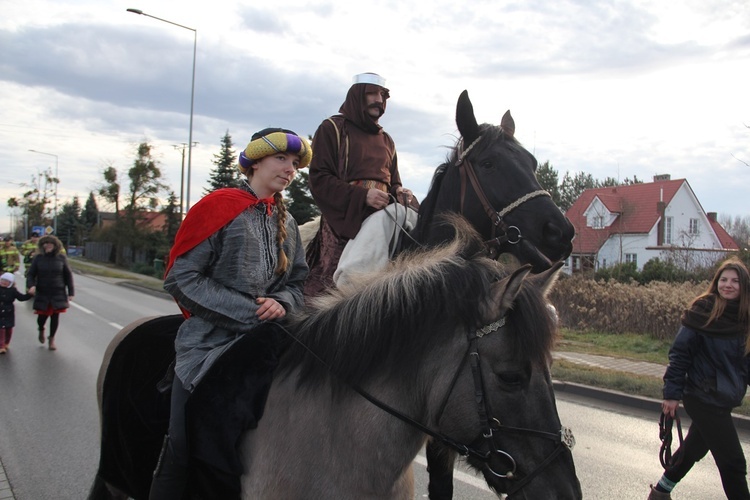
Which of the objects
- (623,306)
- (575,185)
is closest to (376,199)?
(623,306)

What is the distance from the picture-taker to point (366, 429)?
2.18 metres

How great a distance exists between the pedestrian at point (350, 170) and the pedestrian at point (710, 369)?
2.76m

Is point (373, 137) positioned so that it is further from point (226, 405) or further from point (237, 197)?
point (226, 405)

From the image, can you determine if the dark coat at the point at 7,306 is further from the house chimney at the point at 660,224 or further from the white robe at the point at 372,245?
the house chimney at the point at 660,224

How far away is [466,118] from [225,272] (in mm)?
1888

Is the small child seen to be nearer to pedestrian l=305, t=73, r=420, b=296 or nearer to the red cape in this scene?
pedestrian l=305, t=73, r=420, b=296

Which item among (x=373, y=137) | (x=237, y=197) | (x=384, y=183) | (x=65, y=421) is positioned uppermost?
(x=373, y=137)

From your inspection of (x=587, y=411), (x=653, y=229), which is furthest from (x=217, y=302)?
(x=653, y=229)

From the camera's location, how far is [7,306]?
1034 centimetres

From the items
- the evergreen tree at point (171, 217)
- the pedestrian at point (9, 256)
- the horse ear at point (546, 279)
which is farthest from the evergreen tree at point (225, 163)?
the horse ear at point (546, 279)

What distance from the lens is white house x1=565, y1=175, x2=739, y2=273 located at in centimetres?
3869

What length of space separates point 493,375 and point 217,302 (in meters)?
1.21

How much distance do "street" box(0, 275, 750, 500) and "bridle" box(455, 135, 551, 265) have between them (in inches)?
98.1

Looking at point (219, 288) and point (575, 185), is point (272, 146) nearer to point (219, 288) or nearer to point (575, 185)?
point (219, 288)
